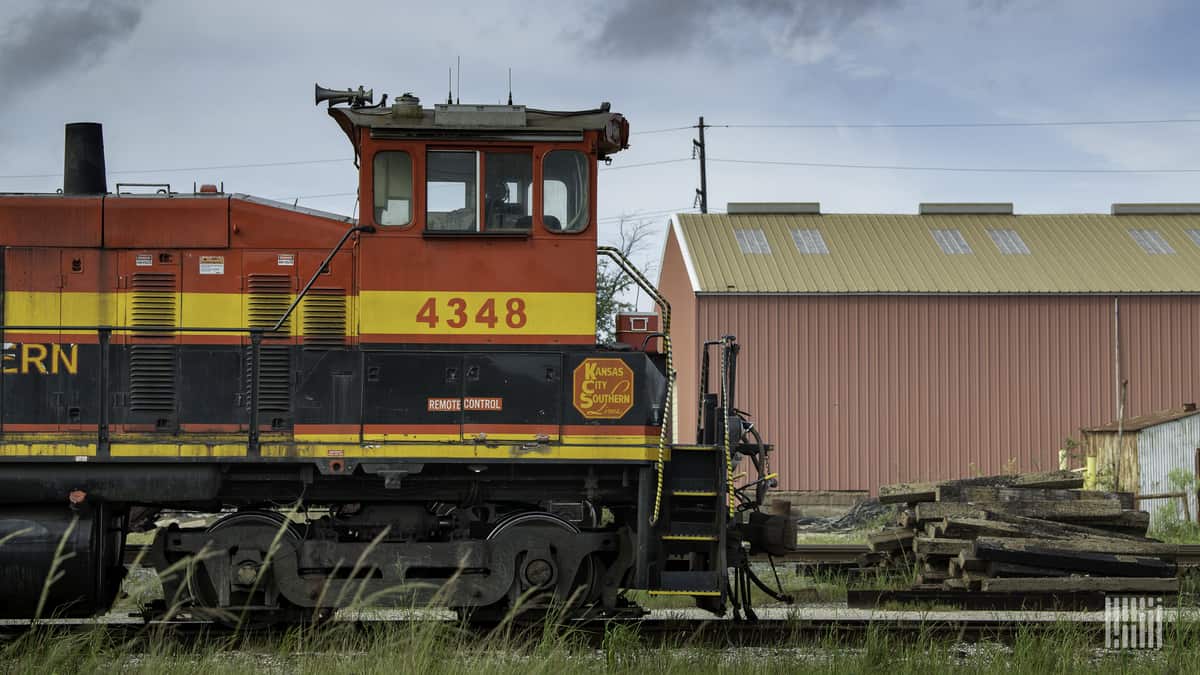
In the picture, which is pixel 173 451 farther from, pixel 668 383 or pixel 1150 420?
pixel 1150 420

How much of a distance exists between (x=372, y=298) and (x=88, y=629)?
138 inches

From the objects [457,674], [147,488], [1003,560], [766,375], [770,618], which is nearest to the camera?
[457,674]

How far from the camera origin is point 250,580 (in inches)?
360

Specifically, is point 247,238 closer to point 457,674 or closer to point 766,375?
point 457,674

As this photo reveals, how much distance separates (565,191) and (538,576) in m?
2.99

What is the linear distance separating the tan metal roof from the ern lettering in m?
19.8

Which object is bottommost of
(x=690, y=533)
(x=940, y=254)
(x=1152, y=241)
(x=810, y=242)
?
(x=690, y=533)

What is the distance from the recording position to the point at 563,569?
9414mm

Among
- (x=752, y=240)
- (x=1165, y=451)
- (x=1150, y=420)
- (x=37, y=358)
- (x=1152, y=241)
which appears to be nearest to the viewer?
(x=37, y=358)

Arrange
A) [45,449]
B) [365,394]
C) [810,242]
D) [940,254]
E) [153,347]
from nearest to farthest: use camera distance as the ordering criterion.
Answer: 1. [45,449]
2. [365,394]
3. [153,347]
4. [940,254]
5. [810,242]

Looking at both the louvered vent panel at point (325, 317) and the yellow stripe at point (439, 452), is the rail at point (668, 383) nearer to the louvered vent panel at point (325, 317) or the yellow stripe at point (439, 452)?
the yellow stripe at point (439, 452)

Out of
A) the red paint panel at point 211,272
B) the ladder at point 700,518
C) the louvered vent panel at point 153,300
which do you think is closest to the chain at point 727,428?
the ladder at point 700,518

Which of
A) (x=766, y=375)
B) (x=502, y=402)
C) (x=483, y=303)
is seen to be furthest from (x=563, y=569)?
(x=766, y=375)

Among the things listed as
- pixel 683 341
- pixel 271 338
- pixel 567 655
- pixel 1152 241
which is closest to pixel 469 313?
pixel 271 338
